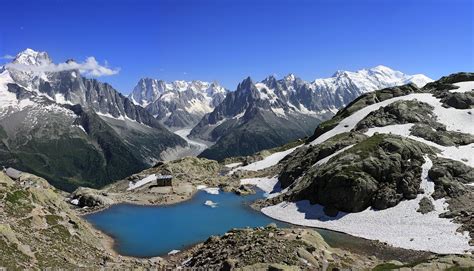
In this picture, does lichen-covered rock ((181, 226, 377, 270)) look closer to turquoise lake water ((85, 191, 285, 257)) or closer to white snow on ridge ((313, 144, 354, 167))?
turquoise lake water ((85, 191, 285, 257))

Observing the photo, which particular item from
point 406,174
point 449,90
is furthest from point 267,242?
point 449,90

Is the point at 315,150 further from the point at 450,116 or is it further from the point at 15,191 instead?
the point at 15,191

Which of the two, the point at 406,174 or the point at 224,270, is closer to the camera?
the point at 224,270

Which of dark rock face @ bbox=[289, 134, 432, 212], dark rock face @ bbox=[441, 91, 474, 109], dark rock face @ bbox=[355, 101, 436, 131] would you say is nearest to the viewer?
dark rock face @ bbox=[289, 134, 432, 212]

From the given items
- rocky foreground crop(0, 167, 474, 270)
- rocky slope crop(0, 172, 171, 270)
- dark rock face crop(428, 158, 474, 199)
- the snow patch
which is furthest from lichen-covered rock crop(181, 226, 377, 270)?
the snow patch

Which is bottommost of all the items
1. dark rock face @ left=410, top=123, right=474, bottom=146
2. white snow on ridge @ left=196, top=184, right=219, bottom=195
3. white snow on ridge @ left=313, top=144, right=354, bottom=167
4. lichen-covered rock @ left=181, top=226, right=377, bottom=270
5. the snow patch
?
lichen-covered rock @ left=181, top=226, right=377, bottom=270

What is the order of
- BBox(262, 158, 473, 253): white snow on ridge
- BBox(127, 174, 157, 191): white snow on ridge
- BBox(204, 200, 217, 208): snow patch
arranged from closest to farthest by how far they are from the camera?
BBox(262, 158, 473, 253): white snow on ridge → BBox(204, 200, 217, 208): snow patch → BBox(127, 174, 157, 191): white snow on ridge
